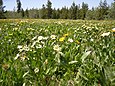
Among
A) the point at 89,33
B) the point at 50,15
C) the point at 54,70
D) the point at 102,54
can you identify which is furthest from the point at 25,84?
the point at 50,15

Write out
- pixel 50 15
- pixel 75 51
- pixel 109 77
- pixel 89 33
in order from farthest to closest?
pixel 50 15 < pixel 89 33 < pixel 75 51 < pixel 109 77

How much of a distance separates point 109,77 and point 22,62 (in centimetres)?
147

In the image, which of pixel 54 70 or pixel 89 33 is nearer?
pixel 54 70

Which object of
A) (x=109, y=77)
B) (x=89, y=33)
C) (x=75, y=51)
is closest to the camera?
(x=109, y=77)

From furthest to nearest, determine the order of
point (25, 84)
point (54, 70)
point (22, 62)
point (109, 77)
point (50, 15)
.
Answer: point (50, 15) → point (22, 62) → point (54, 70) → point (25, 84) → point (109, 77)

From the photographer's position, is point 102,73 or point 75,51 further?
point 75,51

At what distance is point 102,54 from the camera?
8.69ft

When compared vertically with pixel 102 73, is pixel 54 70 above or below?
below

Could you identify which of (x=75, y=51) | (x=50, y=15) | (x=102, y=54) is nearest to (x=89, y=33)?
(x=75, y=51)

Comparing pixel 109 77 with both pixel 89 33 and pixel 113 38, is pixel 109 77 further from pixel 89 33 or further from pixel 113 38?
pixel 89 33

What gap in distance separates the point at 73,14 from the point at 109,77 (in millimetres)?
92882

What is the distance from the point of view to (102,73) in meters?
1.72

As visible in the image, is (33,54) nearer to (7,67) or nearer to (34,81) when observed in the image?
(7,67)

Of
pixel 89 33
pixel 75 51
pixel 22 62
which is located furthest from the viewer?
pixel 89 33
